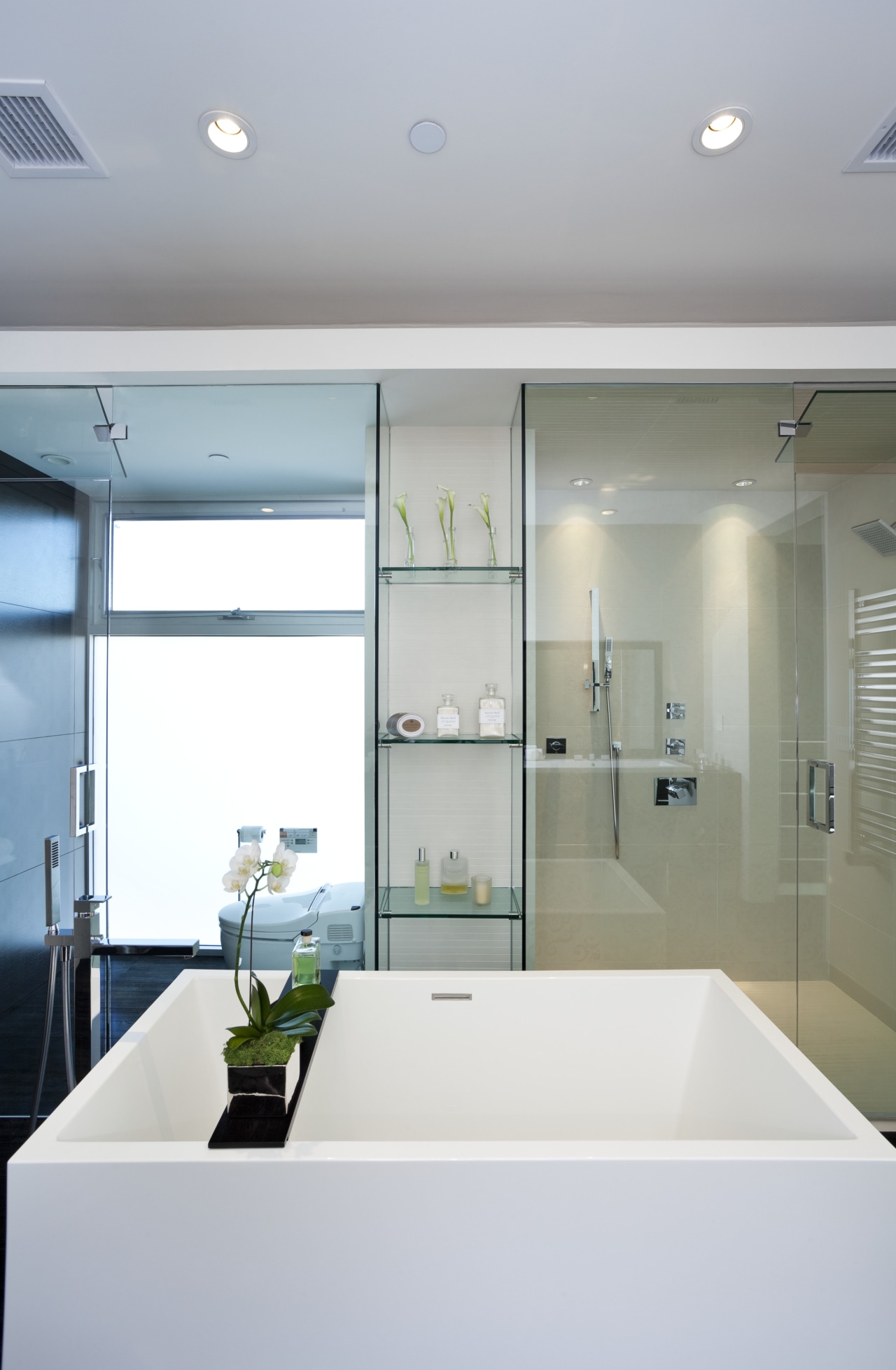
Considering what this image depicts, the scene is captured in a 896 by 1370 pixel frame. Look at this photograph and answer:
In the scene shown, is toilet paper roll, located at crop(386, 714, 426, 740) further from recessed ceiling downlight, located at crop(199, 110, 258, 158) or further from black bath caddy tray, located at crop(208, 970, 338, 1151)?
recessed ceiling downlight, located at crop(199, 110, 258, 158)

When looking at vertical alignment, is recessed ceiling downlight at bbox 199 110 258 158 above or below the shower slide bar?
above

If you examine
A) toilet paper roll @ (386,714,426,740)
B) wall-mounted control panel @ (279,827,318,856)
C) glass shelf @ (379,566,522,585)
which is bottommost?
wall-mounted control panel @ (279,827,318,856)

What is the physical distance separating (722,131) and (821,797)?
1835mm

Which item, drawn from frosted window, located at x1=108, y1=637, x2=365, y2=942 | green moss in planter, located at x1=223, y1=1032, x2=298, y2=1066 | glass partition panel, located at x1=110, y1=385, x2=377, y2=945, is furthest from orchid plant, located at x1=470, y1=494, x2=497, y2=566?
green moss in planter, located at x1=223, y1=1032, x2=298, y2=1066

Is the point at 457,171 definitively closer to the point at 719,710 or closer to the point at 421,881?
the point at 719,710

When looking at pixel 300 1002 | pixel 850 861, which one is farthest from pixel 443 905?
pixel 850 861

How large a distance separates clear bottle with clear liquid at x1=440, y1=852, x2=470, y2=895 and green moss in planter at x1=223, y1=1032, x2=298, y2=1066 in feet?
3.95

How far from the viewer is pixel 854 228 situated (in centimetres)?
204

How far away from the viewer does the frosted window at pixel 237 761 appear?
7.91ft

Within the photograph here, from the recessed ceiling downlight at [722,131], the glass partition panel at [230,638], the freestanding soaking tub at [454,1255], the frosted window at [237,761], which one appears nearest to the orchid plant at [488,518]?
the glass partition panel at [230,638]

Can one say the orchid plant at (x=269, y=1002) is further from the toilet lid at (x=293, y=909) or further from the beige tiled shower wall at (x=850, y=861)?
the beige tiled shower wall at (x=850, y=861)

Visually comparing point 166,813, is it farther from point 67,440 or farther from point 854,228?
point 854,228

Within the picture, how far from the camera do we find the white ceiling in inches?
56.9

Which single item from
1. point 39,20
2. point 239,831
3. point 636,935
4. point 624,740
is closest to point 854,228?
point 624,740
